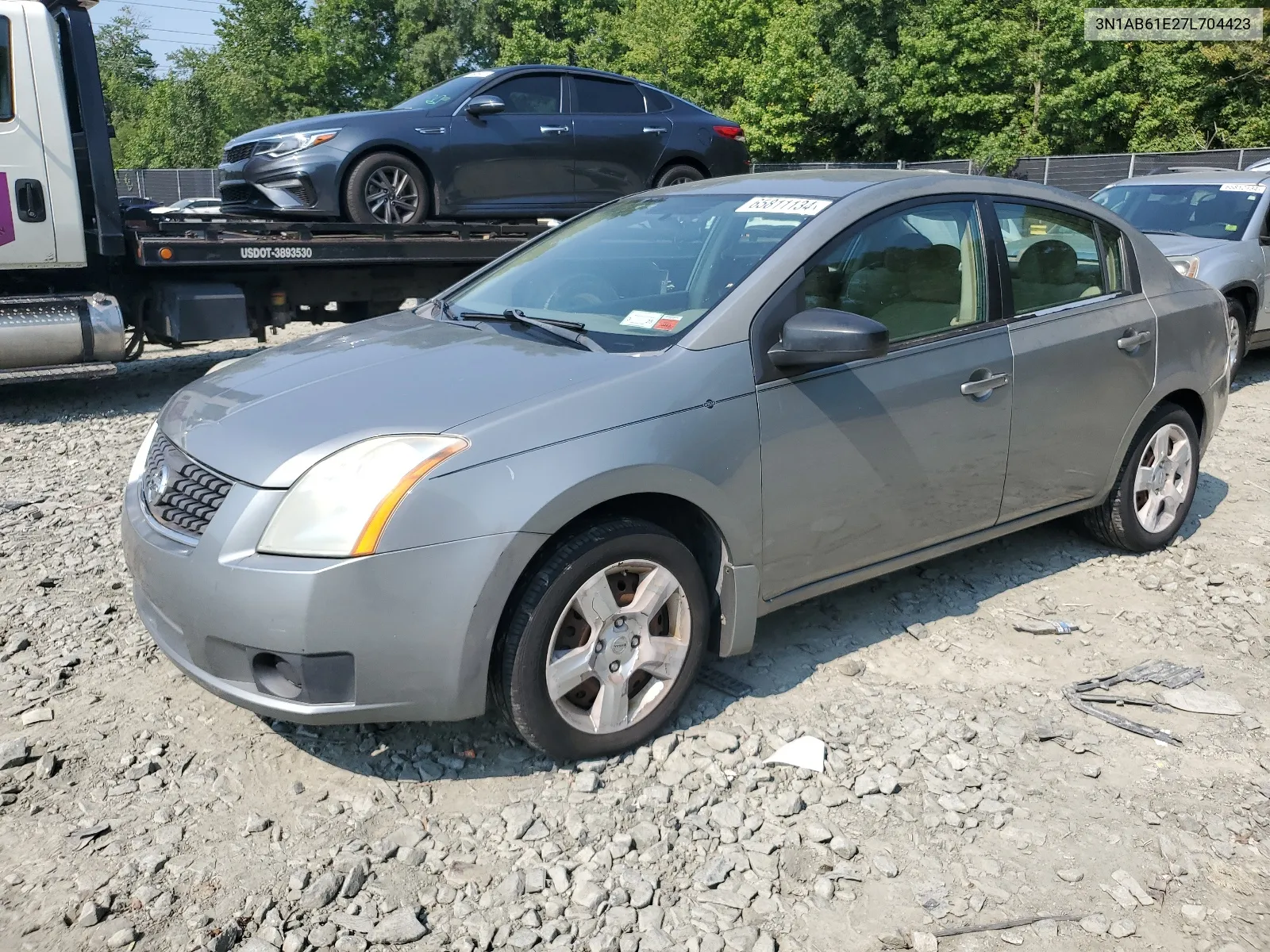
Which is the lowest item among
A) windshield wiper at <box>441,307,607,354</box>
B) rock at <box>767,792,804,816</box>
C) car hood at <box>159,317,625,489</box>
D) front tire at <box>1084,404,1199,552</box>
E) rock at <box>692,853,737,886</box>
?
rock at <box>692,853,737,886</box>

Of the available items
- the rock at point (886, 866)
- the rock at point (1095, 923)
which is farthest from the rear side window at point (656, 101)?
the rock at point (1095, 923)

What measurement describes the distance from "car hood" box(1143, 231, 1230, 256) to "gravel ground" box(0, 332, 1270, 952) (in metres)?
5.55

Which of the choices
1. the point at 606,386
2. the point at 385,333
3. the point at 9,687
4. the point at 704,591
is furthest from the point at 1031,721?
the point at 9,687

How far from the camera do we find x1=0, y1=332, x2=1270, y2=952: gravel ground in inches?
105

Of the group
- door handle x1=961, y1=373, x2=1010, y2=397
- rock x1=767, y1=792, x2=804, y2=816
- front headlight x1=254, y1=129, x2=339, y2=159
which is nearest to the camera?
rock x1=767, y1=792, x2=804, y2=816

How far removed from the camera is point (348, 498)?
288 cm

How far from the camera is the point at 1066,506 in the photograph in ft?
15.2

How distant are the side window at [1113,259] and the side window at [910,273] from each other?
880 mm

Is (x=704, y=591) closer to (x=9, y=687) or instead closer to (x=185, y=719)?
(x=185, y=719)

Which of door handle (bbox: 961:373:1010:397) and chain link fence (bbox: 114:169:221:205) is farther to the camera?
chain link fence (bbox: 114:169:221:205)

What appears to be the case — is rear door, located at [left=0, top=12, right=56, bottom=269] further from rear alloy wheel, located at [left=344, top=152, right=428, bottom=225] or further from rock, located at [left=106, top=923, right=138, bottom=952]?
rock, located at [left=106, top=923, right=138, bottom=952]

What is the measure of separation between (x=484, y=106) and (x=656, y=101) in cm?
182

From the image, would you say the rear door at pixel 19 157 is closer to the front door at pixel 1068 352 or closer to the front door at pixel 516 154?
the front door at pixel 516 154

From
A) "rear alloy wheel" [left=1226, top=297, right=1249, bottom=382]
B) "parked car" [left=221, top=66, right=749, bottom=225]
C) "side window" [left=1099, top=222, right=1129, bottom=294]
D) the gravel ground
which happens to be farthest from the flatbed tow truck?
"rear alloy wheel" [left=1226, top=297, right=1249, bottom=382]
